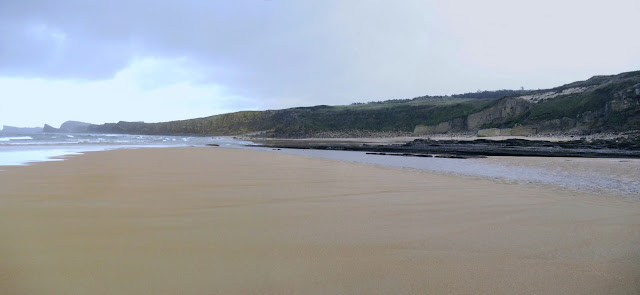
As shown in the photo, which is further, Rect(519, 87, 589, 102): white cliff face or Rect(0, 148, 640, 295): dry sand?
Rect(519, 87, 589, 102): white cliff face

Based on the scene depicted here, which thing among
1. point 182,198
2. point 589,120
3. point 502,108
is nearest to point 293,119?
point 502,108

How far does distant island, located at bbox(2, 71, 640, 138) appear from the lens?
32.9 m

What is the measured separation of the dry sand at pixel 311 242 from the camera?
2.04m

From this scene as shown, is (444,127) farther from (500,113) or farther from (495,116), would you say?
(500,113)

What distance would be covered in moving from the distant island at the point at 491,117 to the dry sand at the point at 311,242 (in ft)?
110

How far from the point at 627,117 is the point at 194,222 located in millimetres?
38850

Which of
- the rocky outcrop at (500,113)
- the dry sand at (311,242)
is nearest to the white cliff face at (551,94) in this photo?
the rocky outcrop at (500,113)

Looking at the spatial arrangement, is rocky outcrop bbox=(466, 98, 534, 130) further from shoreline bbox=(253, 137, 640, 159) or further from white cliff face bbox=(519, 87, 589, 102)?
shoreline bbox=(253, 137, 640, 159)

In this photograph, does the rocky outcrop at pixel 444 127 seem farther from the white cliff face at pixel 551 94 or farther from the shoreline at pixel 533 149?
the shoreline at pixel 533 149

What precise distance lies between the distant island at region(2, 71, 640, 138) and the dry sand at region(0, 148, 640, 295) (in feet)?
110

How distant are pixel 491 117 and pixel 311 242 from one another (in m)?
54.5

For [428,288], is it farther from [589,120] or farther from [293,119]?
[293,119]

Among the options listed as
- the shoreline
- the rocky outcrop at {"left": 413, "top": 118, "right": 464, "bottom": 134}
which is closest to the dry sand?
the shoreline

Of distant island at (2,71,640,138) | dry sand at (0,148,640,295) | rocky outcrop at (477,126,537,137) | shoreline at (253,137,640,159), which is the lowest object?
shoreline at (253,137,640,159)
